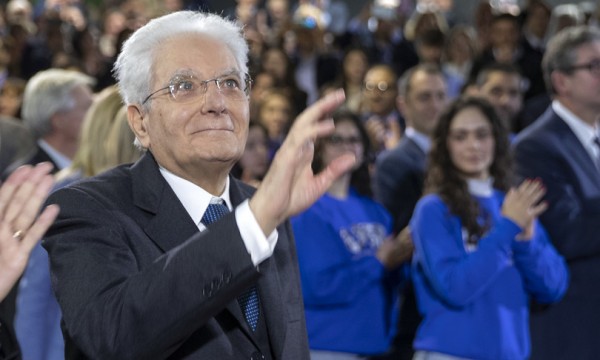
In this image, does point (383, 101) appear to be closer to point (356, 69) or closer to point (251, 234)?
point (356, 69)

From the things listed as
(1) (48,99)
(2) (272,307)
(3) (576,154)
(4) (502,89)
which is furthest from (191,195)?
(4) (502,89)

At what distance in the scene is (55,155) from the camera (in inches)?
200

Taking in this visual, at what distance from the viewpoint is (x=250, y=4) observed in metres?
11.8

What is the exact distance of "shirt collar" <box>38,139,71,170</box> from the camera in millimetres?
5035

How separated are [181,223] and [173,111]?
0.80 feet

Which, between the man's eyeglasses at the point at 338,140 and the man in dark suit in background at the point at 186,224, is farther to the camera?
the man's eyeglasses at the point at 338,140

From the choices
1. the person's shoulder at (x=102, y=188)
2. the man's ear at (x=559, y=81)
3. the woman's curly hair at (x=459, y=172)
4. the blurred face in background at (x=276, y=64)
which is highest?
the person's shoulder at (x=102, y=188)

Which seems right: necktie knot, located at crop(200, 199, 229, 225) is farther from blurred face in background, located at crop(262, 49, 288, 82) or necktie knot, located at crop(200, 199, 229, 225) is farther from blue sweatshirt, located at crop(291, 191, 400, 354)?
blurred face in background, located at crop(262, 49, 288, 82)

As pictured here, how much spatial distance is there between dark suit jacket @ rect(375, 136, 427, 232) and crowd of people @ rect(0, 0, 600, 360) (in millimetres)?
12

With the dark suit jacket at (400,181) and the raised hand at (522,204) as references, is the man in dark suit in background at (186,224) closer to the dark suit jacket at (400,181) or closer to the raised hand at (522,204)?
the raised hand at (522,204)

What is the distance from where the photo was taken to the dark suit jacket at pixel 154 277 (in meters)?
2.02

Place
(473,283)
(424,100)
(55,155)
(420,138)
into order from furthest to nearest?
(424,100)
(420,138)
(55,155)
(473,283)

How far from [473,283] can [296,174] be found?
215 cm

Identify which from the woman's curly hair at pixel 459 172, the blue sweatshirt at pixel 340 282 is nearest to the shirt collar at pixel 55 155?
the blue sweatshirt at pixel 340 282
